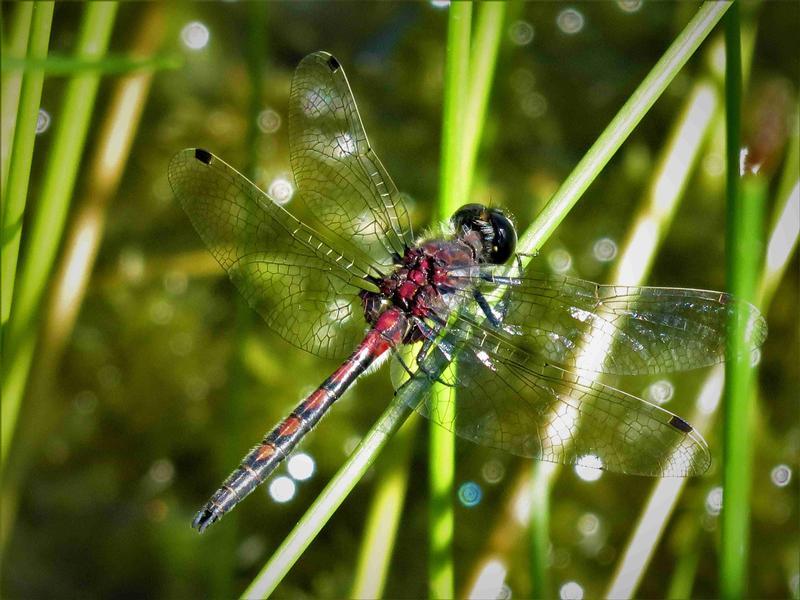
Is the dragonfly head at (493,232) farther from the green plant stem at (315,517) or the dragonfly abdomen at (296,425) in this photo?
the green plant stem at (315,517)

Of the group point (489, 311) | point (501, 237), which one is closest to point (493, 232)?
point (501, 237)

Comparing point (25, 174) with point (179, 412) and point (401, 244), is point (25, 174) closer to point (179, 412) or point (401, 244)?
point (401, 244)

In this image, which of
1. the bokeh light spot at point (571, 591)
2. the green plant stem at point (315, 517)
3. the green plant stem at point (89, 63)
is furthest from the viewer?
the bokeh light spot at point (571, 591)

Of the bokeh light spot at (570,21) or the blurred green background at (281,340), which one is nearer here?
the blurred green background at (281,340)

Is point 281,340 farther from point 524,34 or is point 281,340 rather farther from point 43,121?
point 524,34

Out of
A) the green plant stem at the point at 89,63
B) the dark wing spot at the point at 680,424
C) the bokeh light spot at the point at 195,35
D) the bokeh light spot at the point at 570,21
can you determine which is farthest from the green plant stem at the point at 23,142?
the bokeh light spot at the point at 570,21

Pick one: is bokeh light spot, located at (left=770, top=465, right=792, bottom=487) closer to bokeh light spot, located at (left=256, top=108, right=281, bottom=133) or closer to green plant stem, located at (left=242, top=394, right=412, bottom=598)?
green plant stem, located at (left=242, top=394, right=412, bottom=598)

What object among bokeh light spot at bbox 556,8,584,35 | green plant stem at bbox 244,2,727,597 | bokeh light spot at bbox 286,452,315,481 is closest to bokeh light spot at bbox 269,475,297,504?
bokeh light spot at bbox 286,452,315,481
